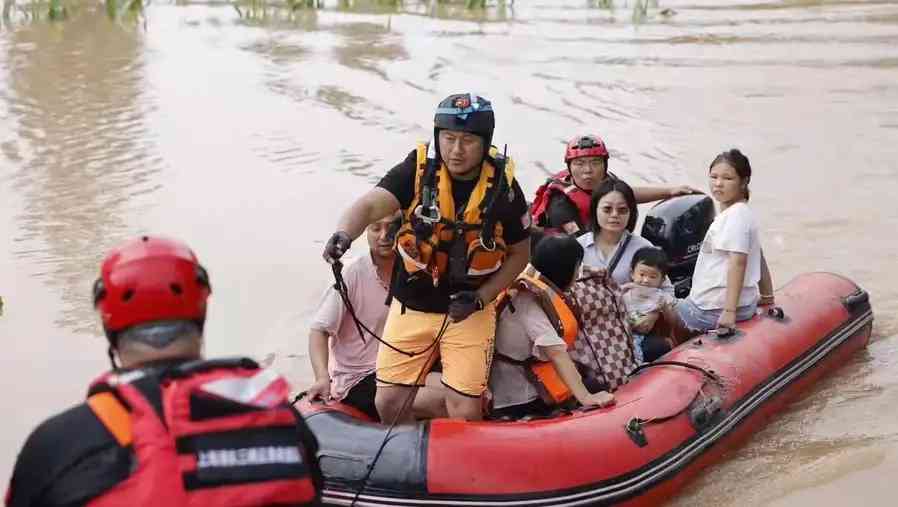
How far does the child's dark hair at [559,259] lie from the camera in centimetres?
463

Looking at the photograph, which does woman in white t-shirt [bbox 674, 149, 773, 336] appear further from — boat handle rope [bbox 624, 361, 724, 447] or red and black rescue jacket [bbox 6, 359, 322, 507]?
red and black rescue jacket [bbox 6, 359, 322, 507]

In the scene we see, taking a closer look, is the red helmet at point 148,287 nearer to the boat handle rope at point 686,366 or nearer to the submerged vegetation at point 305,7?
the boat handle rope at point 686,366

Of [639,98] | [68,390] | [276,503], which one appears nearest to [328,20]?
[639,98]

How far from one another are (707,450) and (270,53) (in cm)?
1128

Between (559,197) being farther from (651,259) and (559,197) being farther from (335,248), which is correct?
(335,248)

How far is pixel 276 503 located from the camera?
2.16m

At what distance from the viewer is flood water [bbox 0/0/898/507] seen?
20.9ft

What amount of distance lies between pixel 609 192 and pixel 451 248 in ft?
4.23

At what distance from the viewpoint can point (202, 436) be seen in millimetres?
2090

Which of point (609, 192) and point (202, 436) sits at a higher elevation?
point (202, 436)

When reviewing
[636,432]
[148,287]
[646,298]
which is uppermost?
[148,287]

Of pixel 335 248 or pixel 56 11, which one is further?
pixel 56 11

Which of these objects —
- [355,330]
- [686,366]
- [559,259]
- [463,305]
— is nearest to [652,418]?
[686,366]

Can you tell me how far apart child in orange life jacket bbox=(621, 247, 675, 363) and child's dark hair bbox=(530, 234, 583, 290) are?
0.72 meters
